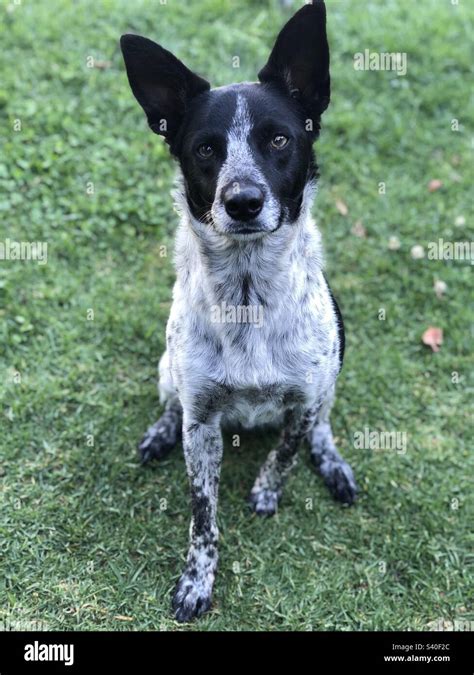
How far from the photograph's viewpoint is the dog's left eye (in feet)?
9.93

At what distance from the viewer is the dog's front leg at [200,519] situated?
351 centimetres

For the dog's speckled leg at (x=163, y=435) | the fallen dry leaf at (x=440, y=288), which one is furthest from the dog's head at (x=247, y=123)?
the fallen dry leaf at (x=440, y=288)

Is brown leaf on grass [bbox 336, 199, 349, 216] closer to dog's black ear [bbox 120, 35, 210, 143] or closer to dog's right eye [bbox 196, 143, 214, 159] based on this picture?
dog's black ear [bbox 120, 35, 210, 143]

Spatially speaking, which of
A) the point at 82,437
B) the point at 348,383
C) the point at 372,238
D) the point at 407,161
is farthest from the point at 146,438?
the point at 407,161

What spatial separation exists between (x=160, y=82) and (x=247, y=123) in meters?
0.45

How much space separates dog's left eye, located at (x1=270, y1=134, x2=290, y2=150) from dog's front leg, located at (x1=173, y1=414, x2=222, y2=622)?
4.12 ft

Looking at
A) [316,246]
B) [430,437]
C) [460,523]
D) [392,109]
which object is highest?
[392,109]

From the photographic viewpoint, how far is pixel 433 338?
4840mm

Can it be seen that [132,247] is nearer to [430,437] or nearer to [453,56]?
[430,437]

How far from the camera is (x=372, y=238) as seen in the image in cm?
543

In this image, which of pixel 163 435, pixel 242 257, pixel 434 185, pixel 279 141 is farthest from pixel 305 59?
pixel 434 185

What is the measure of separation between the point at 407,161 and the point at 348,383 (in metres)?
2.16

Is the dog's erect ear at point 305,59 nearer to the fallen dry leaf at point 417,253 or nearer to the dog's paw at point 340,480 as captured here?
the dog's paw at point 340,480

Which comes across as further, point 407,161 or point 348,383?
point 407,161
